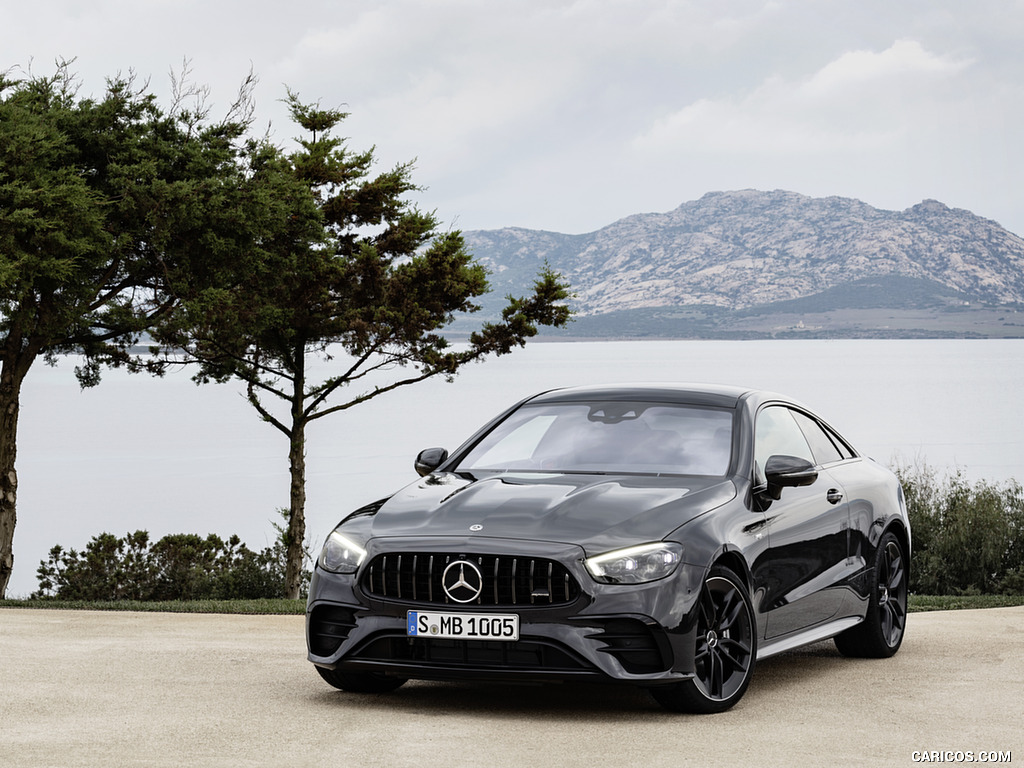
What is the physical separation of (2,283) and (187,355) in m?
8.26

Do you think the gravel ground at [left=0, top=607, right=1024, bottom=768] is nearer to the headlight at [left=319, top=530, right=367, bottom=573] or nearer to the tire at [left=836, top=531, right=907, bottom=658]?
the tire at [left=836, top=531, right=907, bottom=658]

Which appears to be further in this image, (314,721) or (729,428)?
(729,428)

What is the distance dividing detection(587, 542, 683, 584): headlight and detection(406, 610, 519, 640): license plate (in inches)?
17.5

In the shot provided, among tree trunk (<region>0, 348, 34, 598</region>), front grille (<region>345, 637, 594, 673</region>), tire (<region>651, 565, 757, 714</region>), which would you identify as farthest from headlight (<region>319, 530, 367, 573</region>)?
tree trunk (<region>0, 348, 34, 598</region>)

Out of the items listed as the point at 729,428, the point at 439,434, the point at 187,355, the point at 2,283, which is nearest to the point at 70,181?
the point at 2,283

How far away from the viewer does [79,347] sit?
21.8 m

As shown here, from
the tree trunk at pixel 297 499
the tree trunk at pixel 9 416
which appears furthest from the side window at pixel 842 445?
the tree trunk at pixel 297 499

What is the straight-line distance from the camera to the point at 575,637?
6395 millimetres

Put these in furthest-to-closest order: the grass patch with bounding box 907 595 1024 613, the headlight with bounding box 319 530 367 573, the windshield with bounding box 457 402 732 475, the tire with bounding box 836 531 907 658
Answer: the grass patch with bounding box 907 595 1024 613
the tire with bounding box 836 531 907 658
the windshield with bounding box 457 402 732 475
the headlight with bounding box 319 530 367 573

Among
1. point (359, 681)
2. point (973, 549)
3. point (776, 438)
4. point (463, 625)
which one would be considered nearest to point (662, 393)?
point (776, 438)

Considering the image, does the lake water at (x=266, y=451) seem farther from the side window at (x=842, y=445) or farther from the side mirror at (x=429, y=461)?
the side mirror at (x=429, y=461)

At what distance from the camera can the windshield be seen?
25.1 ft

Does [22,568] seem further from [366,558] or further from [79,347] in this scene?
[366,558]

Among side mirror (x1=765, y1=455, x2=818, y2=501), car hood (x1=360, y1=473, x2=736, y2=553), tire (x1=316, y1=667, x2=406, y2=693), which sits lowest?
tire (x1=316, y1=667, x2=406, y2=693)
